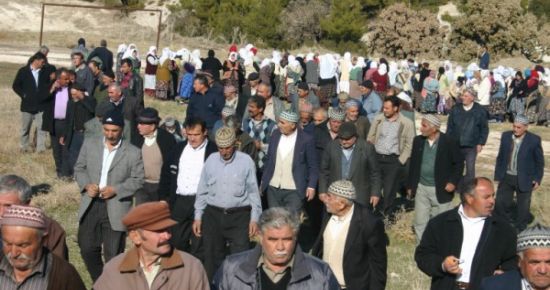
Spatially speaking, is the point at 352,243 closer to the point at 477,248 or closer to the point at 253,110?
the point at 477,248

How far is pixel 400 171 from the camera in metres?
12.2

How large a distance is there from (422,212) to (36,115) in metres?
7.61

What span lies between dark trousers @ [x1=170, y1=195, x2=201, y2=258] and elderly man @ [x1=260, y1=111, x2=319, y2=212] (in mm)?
1085

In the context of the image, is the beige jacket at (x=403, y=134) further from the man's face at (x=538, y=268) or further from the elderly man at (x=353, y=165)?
the man's face at (x=538, y=268)

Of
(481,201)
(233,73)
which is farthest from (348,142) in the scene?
(233,73)

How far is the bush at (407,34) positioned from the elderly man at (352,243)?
38.5 m

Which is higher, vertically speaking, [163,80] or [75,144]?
[163,80]

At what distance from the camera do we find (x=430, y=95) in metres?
26.7

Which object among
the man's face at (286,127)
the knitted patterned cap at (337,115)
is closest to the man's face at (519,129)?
the knitted patterned cap at (337,115)

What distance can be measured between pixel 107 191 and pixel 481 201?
10.7 ft

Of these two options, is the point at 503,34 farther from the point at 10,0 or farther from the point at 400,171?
the point at 400,171

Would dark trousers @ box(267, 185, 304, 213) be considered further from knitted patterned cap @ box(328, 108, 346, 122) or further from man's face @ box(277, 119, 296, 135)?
knitted patterned cap @ box(328, 108, 346, 122)

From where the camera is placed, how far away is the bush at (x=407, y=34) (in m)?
45.3

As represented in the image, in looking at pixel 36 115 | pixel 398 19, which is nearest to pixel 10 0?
pixel 398 19
